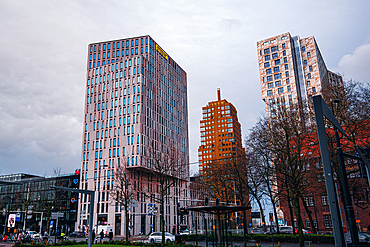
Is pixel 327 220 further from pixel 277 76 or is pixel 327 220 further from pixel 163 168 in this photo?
pixel 277 76

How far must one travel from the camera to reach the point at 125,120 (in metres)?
86.1

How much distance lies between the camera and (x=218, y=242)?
75.7 ft

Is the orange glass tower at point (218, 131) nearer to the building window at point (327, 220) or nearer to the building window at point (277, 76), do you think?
the building window at point (277, 76)

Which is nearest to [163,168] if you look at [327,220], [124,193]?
[124,193]

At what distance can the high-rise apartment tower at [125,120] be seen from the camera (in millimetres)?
81625

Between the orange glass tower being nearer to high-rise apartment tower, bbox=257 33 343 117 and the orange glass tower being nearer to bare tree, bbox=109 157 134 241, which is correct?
high-rise apartment tower, bbox=257 33 343 117

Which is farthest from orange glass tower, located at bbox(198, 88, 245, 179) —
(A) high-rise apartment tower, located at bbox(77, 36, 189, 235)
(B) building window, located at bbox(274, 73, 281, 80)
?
(A) high-rise apartment tower, located at bbox(77, 36, 189, 235)

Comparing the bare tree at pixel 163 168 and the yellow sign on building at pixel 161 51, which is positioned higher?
the yellow sign on building at pixel 161 51

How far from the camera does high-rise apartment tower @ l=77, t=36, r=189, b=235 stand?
8162cm

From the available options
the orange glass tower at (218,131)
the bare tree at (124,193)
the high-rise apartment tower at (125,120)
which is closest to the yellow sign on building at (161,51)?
the high-rise apartment tower at (125,120)

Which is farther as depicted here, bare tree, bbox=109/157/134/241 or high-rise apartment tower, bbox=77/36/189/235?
high-rise apartment tower, bbox=77/36/189/235

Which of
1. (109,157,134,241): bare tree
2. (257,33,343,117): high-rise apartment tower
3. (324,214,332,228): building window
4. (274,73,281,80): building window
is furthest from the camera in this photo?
(274,73,281,80): building window

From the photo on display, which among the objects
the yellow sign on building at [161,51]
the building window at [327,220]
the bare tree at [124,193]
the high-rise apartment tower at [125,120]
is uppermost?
the yellow sign on building at [161,51]

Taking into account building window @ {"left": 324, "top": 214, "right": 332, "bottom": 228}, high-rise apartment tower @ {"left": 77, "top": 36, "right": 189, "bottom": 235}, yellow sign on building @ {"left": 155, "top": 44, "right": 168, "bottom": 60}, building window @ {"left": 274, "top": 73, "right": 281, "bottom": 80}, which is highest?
yellow sign on building @ {"left": 155, "top": 44, "right": 168, "bottom": 60}
